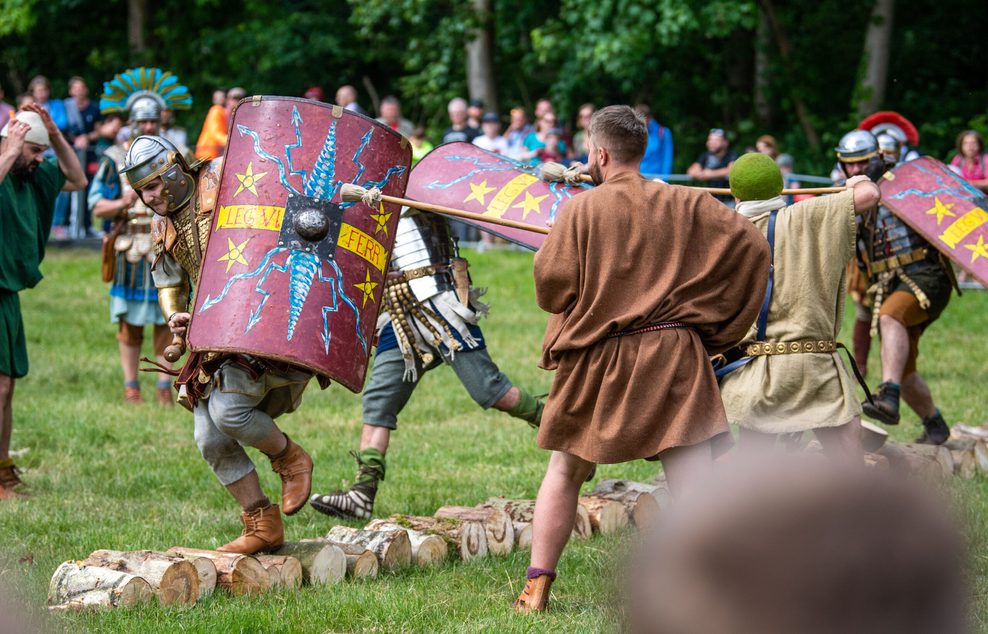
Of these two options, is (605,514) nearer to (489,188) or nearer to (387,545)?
(387,545)

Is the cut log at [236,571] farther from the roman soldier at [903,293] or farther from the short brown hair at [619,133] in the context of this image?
the roman soldier at [903,293]

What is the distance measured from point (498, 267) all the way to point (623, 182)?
10.9 m

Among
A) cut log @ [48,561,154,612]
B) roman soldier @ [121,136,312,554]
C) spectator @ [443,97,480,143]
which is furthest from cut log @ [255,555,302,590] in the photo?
spectator @ [443,97,480,143]

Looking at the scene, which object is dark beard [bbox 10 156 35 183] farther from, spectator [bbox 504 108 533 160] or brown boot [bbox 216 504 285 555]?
spectator [bbox 504 108 533 160]

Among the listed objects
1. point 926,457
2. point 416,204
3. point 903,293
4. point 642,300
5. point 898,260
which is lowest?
point 926,457

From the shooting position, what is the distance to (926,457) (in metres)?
6.89

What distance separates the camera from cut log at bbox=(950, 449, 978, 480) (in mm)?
7039

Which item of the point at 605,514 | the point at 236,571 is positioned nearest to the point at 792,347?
the point at 605,514

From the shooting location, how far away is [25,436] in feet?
25.5

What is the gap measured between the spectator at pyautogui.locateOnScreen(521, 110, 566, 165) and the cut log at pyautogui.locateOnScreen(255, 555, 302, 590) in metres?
10.4

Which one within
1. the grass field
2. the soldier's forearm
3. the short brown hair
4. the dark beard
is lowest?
the grass field

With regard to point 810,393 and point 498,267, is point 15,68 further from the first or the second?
point 810,393

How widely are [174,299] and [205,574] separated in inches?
40.3

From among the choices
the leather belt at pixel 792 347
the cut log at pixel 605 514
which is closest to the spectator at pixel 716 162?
the cut log at pixel 605 514
